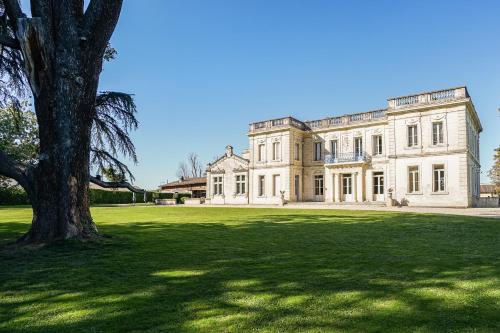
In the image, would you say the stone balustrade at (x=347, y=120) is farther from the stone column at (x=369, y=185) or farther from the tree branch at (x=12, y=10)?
the tree branch at (x=12, y=10)

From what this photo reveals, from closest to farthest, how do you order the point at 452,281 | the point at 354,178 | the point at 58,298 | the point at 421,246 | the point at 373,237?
1. the point at 58,298
2. the point at 452,281
3. the point at 421,246
4. the point at 373,237
5. the point at 354,178

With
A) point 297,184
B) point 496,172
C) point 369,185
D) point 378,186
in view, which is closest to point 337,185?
point 369,185

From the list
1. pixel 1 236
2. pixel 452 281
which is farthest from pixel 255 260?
pixel 1 236

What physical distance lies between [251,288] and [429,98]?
25117 millimetres

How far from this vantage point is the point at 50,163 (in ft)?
20.2

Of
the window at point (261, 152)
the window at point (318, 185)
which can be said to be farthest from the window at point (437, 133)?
the window at point (261, 152)

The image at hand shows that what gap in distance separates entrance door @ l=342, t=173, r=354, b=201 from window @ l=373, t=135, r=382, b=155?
2.88 m

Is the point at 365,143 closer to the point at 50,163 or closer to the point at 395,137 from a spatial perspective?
the point at 395,137

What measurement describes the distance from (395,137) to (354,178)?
16.1 ft

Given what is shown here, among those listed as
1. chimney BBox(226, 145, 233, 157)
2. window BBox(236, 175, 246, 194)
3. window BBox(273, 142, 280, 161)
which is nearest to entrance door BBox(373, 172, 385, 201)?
window BBox(273, 142, 280, 161)

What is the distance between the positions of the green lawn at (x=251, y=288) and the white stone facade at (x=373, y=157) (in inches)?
789

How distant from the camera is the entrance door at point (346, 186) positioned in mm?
29405

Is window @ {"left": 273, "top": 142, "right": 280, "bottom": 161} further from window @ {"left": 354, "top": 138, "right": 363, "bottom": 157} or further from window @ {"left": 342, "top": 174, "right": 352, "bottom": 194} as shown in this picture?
window @ {"left": 354, "top": 138, "right": 363, "bottom": 157}

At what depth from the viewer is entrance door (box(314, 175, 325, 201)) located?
3223 cm
